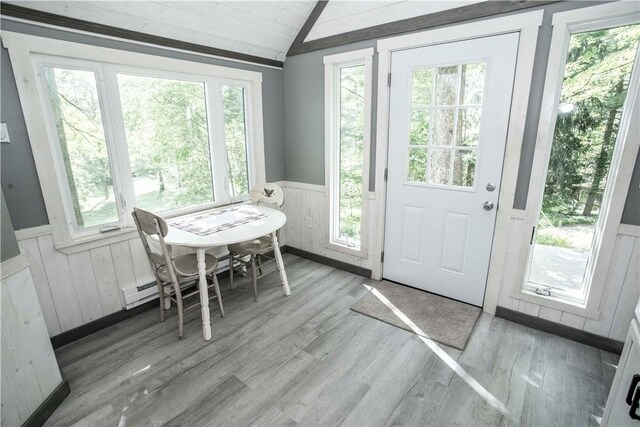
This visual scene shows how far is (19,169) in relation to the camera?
1846 millimetres

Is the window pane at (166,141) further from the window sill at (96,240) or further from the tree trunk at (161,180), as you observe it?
the window sill at (96,240)

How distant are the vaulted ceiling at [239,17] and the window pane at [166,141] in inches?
15.4

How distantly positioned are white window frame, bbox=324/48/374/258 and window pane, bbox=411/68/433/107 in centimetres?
39

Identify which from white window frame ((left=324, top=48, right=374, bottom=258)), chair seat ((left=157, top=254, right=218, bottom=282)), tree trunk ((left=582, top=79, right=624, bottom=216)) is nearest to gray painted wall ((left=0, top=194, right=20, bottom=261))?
chair seat ((left=157, top=254, right=218, bottom=282))

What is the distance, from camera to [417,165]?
2.61 m

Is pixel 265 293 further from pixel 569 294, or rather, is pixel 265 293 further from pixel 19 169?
pixel 569 294

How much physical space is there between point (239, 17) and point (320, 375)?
2.77 meters

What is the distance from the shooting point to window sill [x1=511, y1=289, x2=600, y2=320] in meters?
2.05

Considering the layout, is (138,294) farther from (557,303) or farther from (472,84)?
(557,303)

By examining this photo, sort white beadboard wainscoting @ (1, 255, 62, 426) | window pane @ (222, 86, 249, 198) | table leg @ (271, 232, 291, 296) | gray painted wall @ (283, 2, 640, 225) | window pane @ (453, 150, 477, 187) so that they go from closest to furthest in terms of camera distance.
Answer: white beadboard wainscoting @ (1, 255, 62, 426)
window pane @ (453, 150, 477, 187)
table leg @ (271, 232, 291, 296)
gray painted wall @ (283, 2, 640, 225)
window pane @ (222, 86, 249, 198)

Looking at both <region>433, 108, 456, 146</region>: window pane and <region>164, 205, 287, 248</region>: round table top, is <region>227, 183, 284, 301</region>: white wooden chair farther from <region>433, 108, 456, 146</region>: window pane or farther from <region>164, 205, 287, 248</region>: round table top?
<region>433, 108, 456, 146</region>: window pane

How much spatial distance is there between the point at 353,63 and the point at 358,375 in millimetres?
Answer: 2550

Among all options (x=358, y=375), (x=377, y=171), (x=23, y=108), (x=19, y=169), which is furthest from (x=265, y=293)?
(x=23, y=108)

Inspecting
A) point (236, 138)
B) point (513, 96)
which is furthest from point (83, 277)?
point (513, 96)
